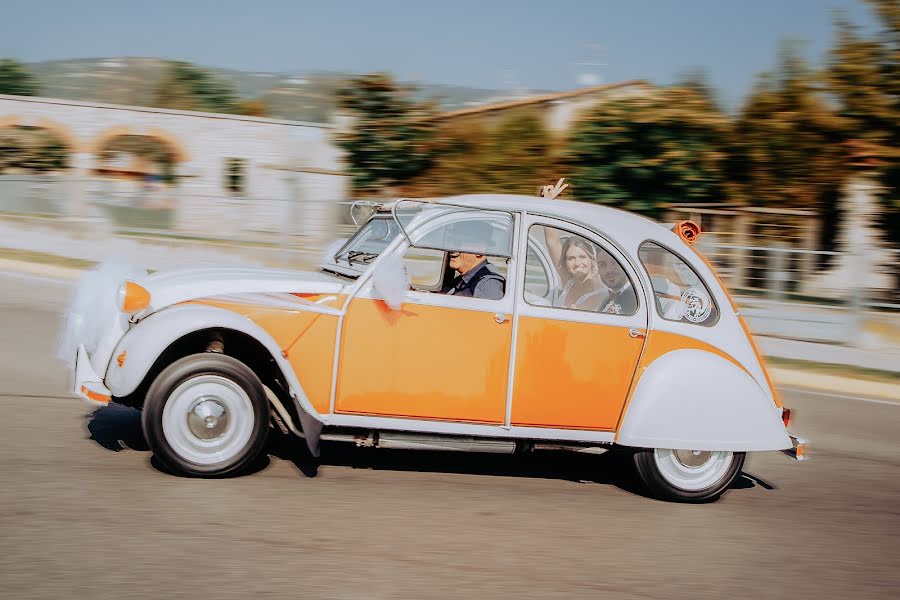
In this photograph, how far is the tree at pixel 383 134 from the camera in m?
27.9

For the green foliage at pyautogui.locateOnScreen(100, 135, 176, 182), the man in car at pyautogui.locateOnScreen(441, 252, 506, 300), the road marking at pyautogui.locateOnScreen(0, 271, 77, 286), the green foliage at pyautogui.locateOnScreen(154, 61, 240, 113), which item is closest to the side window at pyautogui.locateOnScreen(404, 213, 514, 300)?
the man in car at pyautogui.locateOnScreen(441, 252, 506, 300)

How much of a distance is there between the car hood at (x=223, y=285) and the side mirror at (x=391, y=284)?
0.25m

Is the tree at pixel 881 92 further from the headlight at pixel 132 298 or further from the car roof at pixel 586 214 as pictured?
the headlight at pixel 132 298

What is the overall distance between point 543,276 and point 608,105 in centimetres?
1528

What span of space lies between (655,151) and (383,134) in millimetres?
9689

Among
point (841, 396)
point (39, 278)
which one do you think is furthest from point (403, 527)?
point (39, 278)

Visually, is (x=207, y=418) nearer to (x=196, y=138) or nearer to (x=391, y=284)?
(x=391, y=284)

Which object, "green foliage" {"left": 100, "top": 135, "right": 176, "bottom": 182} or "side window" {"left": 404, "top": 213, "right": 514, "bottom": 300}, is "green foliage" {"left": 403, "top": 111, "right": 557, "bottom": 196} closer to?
"green foliage" {"left": 100, "top": 135, "right": 176, "bottom": 182}

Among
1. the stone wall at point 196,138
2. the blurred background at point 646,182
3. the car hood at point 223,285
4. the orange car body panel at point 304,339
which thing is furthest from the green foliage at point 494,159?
the orange car body panel at point 304,339

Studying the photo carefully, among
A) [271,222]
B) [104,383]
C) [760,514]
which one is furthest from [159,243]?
[760,514]

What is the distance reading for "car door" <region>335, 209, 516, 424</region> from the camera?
5.66 metres

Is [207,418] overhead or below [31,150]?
below

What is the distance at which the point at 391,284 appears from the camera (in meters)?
5.63

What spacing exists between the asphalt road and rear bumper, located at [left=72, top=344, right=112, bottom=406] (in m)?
0.46
